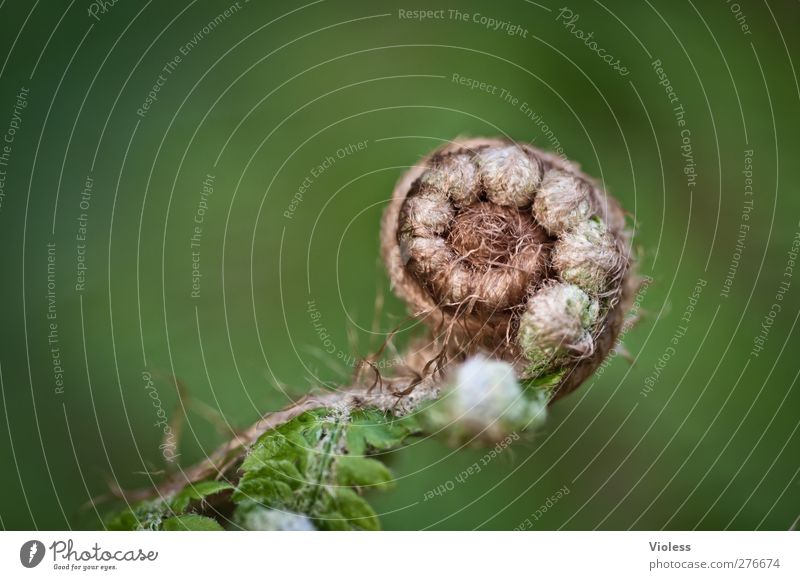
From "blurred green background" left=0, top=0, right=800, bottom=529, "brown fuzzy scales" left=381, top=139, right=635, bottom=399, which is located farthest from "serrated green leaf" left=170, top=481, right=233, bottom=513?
"brown fuzzy scales" left=381, top=139, right=635, bottom=399

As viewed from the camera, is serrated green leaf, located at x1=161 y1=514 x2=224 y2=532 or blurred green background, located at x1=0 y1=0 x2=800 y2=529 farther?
blurred green background, located at x1=0 y1=0 x2=800 y2=529

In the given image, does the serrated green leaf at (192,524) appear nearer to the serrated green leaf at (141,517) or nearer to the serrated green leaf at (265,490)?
the serrated green leaf at (141,517)

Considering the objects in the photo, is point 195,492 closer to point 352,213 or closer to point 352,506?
point 352,506

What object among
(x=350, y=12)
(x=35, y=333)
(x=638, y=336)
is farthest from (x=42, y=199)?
(x=638, y=336)

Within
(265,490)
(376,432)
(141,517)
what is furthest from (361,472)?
(141,517)

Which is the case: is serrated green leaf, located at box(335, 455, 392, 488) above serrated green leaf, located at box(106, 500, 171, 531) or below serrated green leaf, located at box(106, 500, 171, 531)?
above
